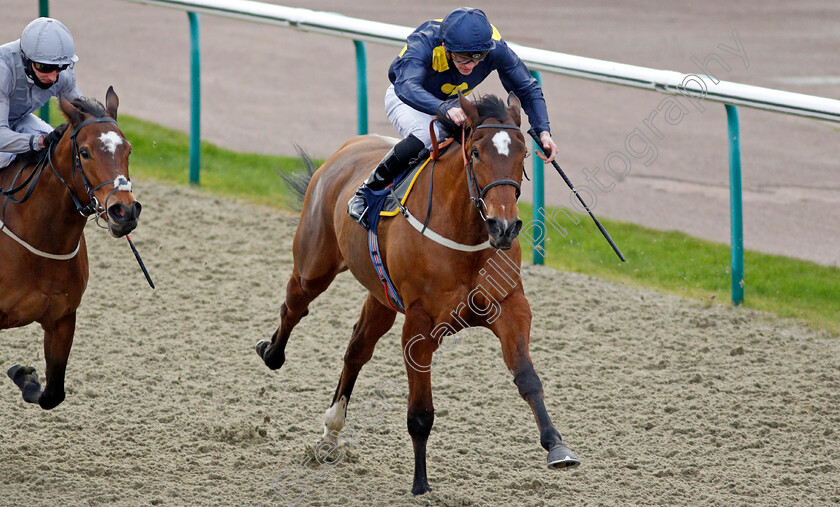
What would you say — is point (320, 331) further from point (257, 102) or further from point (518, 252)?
point (257, 102)

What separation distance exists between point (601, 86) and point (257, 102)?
13.8 feet

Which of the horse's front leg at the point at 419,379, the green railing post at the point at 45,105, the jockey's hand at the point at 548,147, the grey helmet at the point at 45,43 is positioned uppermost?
the green railing post at the point at 45,105

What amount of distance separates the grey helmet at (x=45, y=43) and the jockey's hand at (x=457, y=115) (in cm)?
171

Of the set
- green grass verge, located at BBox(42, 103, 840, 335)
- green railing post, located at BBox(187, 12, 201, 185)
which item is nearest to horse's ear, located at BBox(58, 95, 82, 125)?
green grass verge, located at BBox(42, 103, 840, 335)

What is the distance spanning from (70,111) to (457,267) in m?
1.75

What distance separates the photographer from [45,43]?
4.62 m

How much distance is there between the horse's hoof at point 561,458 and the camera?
3898 mm

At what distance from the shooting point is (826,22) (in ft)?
55.0

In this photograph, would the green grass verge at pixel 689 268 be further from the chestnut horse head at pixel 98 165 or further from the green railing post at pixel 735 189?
the chestnut horse head at pixel 98 165

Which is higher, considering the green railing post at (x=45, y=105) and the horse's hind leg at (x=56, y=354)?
the green railing post at (x=45, y=105)

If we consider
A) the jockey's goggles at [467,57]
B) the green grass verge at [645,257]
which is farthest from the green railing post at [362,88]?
the jockey's goggles at [467,57]

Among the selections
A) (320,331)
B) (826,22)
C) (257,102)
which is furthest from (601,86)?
(320,331)

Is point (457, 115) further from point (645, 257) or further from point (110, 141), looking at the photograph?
point (645, 257)

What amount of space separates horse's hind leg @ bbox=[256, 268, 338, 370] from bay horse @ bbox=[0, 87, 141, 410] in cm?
116
